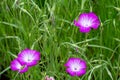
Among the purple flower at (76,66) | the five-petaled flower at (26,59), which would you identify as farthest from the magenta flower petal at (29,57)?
the purple flower at (76,66)

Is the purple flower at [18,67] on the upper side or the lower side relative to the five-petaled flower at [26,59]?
lower

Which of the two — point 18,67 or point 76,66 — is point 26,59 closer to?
point 18,67

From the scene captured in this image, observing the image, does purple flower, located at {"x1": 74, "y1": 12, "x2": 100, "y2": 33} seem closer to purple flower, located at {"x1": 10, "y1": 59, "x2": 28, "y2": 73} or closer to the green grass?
the green grass

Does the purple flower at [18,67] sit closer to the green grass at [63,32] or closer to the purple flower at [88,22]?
the green grass at [63,32]

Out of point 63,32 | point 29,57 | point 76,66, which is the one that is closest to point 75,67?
point 76,66

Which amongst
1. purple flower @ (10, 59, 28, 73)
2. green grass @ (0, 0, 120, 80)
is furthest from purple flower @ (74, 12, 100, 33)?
purple flower @ (10, 59, 28, 73)

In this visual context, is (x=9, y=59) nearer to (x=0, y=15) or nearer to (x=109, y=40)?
(x=0, y=15)
